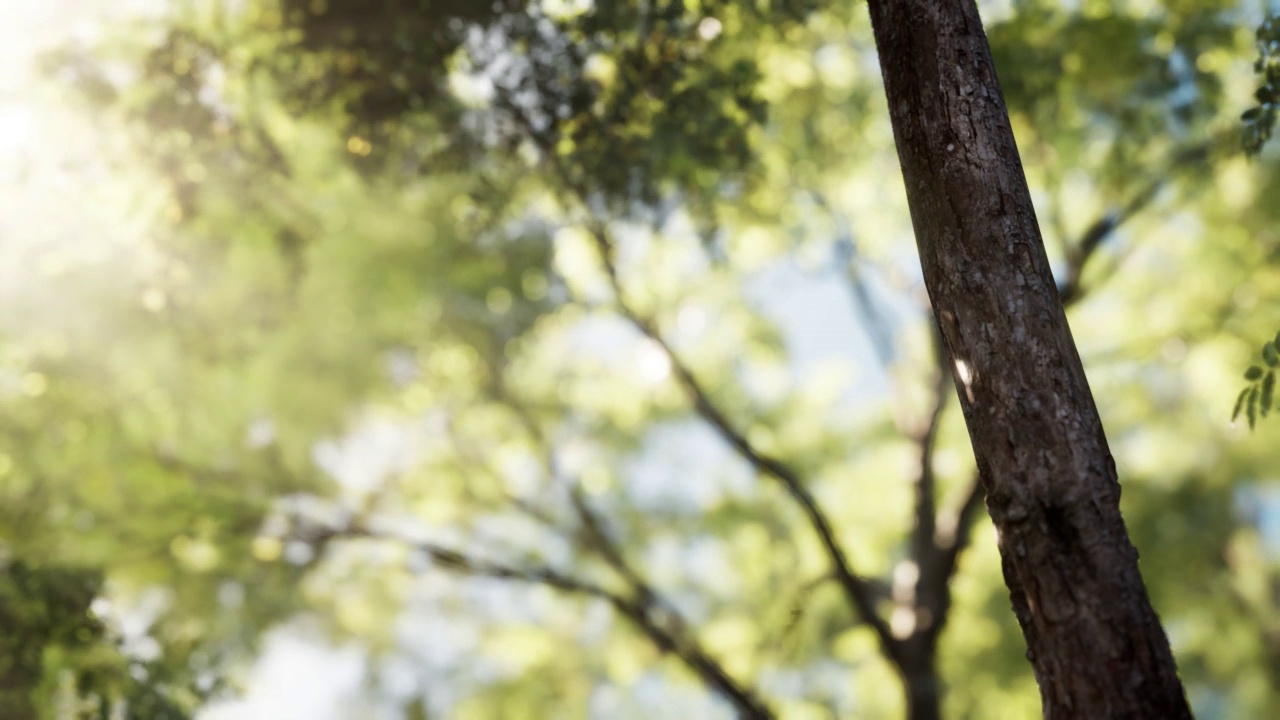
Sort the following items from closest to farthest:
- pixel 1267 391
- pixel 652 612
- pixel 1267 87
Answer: pixel 1267 391 < pixel 1267 87 < pixel 652 612

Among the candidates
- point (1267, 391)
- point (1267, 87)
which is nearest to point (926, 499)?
point (1267, 87)

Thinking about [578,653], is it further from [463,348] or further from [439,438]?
[463,348]

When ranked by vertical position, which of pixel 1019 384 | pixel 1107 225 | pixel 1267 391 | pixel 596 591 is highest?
pixel 1107 225

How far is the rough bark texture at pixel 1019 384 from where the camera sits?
7.36 ft

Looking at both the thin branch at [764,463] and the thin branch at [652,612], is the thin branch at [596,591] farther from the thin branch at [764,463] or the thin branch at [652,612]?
the thin branch at [764,463]

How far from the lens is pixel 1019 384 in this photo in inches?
97.0

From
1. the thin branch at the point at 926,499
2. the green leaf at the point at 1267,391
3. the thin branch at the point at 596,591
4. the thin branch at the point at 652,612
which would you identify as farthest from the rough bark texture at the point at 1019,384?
the thin branch at the point at 926,499

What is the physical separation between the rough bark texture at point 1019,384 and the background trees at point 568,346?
2.80m

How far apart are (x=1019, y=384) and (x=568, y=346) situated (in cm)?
988

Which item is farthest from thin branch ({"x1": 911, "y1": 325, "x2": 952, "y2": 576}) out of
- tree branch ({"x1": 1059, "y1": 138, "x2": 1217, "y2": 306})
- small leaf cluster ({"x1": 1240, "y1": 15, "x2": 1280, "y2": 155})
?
small leaf cluster ({"x1": 1240, "y1": 15, "x2": 1280, "y2": 155})

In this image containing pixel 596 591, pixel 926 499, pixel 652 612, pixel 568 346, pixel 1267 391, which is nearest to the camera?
pixel 1267 391

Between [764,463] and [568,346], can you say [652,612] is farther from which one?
[568,346]

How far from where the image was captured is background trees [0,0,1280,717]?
671 cm

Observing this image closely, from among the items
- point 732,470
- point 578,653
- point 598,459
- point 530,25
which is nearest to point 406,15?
point 530,25
